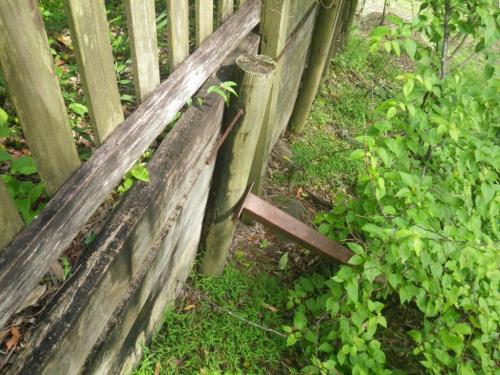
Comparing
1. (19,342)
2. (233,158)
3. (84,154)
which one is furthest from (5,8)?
(233,158)

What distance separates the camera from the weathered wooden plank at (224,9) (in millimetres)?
1834

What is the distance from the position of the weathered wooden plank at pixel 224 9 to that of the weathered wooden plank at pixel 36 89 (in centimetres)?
113

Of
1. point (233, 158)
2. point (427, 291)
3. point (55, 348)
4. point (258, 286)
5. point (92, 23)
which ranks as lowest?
point (258, 286)

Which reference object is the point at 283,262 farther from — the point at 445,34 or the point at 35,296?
the point at 35,296

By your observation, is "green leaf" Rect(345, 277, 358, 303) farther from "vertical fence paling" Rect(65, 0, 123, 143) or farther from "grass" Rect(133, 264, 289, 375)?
"vertical fence paling" Rect(65, 0, 123, 143)

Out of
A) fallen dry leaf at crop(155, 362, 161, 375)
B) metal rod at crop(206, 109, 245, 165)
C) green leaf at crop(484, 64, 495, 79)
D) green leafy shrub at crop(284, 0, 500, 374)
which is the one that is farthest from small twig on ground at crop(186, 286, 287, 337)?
green leaf at crop(484, 64, 495, 79)

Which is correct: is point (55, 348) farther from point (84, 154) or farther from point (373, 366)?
point (373, 366)

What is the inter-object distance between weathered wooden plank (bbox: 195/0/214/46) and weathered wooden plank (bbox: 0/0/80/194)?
0.87 metres

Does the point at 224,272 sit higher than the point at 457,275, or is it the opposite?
the point at 457,275

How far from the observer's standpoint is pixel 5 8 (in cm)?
74

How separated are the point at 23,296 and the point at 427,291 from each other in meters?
1.88

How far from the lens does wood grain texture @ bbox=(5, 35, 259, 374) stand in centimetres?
107

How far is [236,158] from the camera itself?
205cm

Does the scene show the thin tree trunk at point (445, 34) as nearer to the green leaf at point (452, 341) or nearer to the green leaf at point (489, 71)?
the green leaf at point (489, 71)
